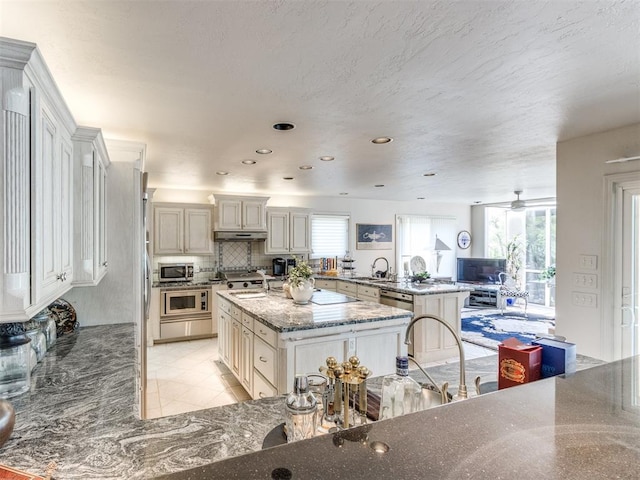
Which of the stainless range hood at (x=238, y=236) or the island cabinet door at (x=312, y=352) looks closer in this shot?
the island cabinet door at (x=312, y=352)

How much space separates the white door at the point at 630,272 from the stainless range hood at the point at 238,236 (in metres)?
4.90

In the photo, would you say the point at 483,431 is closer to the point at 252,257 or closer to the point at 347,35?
the point at 347,35

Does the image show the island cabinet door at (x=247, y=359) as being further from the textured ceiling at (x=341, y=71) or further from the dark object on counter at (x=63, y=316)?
the textured ceiling at (x=341, y=71)

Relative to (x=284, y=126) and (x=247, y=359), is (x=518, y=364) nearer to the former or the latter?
(x=284, y=126)

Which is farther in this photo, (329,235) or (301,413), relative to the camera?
(329,235)

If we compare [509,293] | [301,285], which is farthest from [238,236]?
[509,293]

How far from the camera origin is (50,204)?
4.38ft

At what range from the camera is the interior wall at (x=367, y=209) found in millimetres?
6811

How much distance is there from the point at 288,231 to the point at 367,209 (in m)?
2.13

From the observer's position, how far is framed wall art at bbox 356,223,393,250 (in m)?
7.71

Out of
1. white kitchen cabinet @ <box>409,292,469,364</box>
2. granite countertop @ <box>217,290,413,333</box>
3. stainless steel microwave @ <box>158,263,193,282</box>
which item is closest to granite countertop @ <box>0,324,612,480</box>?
granite countertop @ <box>217,290,413,333</box>

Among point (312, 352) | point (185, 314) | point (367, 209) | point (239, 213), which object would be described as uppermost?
point (367, 209)

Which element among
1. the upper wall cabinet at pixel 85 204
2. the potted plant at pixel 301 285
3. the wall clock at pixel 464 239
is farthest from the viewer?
the wall clock at pixel 464 239

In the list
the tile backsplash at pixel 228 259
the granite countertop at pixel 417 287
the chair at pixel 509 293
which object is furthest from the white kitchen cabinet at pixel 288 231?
the chair at pixel 509 293
